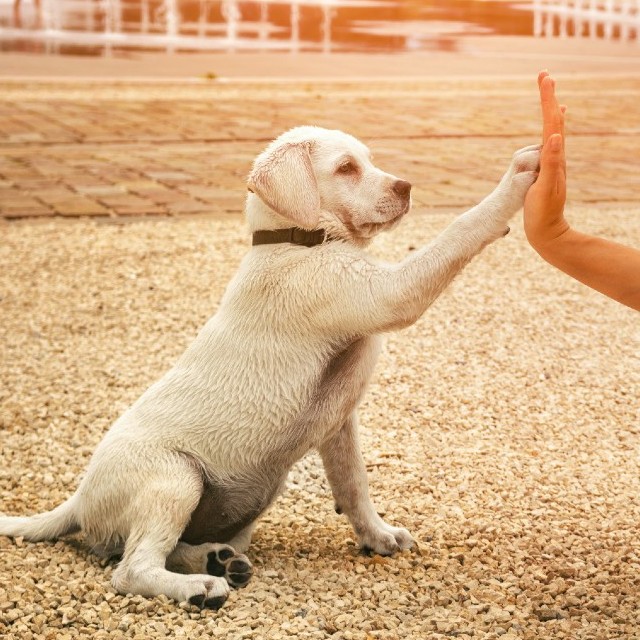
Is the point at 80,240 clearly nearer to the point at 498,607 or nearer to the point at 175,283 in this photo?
the point at 175,283

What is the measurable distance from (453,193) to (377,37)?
17142 mm

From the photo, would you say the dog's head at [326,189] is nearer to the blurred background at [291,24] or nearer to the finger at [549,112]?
the finger at [549,112]

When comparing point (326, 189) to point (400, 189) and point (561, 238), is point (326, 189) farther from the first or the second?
point (561, 238)

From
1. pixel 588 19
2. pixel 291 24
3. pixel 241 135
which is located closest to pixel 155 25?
pixel 291 24

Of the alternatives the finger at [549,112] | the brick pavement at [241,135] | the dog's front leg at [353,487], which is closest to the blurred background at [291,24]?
the brick pavement at [241,135]

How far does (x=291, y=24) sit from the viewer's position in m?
28.8

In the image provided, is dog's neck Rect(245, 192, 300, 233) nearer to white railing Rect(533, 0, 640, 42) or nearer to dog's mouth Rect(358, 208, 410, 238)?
dog's mouth Rect(358, 208, 410, 238)

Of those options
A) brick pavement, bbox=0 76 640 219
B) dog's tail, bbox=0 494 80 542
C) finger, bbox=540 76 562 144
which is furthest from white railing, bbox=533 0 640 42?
dog's tail, bbox=0 494 80 542

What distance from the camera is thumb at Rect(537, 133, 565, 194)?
2959mm

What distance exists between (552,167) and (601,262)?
0.30 metres

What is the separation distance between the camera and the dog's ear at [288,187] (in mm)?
3035

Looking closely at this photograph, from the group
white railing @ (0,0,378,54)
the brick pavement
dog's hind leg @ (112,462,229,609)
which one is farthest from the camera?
white railing @ (0,0,378,54)

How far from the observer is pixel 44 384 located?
4.99 metres

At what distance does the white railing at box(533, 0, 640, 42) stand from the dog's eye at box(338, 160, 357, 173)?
78.2ft
